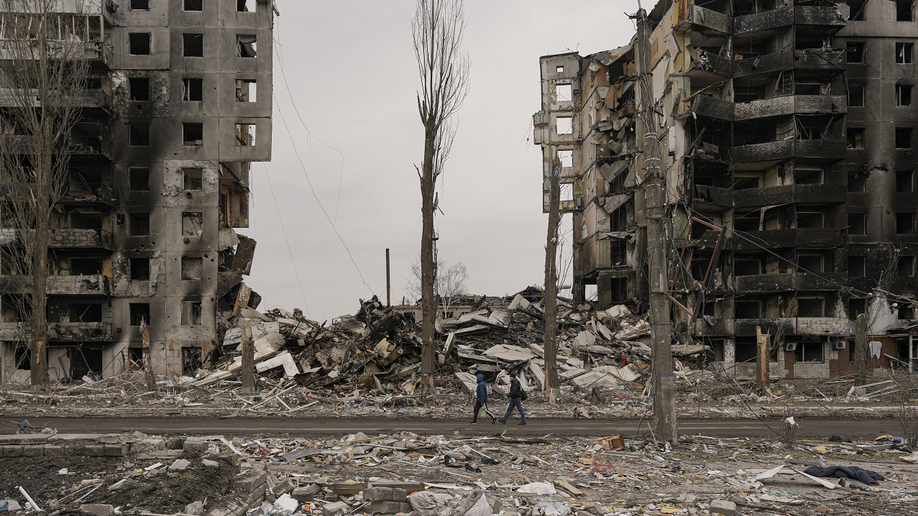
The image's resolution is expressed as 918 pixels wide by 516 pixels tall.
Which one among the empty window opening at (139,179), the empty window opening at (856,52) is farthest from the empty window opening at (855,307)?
the empty window opening at (139,179)

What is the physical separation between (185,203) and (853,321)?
44160 mm

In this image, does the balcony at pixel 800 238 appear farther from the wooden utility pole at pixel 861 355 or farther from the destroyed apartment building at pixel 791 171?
the wooden utility pole at pixel 861 355

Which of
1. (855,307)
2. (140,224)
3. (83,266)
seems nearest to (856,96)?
(855,307)

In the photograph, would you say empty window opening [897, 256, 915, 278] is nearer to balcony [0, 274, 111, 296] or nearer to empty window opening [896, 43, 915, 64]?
empty window opening [896, 43, 915, 64]

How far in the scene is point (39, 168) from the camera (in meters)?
26.3

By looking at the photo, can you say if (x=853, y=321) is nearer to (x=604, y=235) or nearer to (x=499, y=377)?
(x=604, y=235)

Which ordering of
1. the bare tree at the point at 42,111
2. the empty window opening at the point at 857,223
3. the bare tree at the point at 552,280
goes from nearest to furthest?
the bare tree at the point at 552,280
the bare tree at the point at 42,111
the empty window opening at the point at 857,223

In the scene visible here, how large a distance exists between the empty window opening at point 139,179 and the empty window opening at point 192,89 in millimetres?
5433

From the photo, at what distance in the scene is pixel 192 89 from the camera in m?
38.7

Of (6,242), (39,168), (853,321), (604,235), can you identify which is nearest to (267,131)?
(39,168)

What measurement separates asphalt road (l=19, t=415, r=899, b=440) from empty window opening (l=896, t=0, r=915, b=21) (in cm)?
3754

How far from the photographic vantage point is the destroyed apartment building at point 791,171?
38438mm

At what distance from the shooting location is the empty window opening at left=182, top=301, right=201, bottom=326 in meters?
37.1

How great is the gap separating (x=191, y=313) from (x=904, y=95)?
52.1 metres
